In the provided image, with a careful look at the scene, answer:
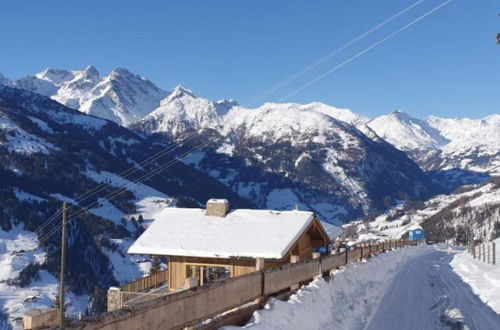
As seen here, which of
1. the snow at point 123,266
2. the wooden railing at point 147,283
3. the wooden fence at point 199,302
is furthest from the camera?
the snow at point 123,266

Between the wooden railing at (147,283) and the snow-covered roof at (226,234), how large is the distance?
4.93ft

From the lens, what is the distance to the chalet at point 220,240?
23.0m

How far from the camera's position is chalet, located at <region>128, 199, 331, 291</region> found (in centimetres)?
2300

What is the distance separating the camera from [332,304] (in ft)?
38.9

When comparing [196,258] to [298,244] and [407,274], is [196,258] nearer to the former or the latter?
[298,244]

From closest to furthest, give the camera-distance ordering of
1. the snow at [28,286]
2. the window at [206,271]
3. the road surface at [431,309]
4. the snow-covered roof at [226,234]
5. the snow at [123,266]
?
the road surface at [431,309] → the snow-covered roof at [226,234] → the window at [206,271] → the snow at [28,286] → the snow at [123,266]

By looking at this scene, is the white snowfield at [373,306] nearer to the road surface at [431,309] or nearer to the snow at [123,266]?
the road surface at [431,309]

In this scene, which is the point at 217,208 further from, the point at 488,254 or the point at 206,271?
the point at 488,254

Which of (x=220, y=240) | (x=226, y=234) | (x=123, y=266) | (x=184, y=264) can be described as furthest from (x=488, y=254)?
(x=123, y=266)

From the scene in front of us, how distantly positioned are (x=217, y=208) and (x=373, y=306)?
13.0 m

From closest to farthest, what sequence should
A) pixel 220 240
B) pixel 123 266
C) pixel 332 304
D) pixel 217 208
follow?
pixel 332 304
pixel 220 240
pixel 217 208
pixel 123 266

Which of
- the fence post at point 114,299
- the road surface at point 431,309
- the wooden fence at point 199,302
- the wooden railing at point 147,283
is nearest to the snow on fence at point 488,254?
the road surface at point 431,309

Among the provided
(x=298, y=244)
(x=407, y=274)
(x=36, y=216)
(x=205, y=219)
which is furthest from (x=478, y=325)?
(x=36, y=216)

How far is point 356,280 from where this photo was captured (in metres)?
15.6
